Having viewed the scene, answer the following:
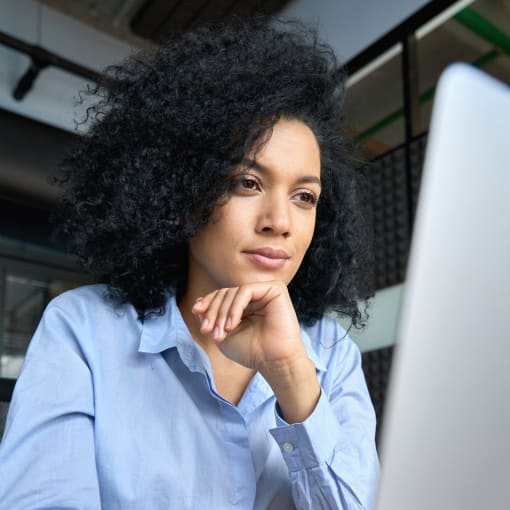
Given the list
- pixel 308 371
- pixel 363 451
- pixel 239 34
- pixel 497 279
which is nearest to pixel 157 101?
pixel 239 34

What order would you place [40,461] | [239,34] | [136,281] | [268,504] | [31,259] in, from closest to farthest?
[40,461], [268,504], [136,281], [239,34], [31,259]

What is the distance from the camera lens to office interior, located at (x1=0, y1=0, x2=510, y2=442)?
3049 millimetres

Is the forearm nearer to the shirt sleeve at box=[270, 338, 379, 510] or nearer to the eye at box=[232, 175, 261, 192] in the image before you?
the shirt sleeve at box=[270, 338, 379, 510]

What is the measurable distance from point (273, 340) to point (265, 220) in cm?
21

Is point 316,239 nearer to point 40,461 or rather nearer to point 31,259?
point 40,461

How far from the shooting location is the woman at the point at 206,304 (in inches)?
37.0

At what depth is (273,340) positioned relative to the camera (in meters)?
0.95

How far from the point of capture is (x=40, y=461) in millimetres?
889

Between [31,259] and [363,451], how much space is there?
3.34m

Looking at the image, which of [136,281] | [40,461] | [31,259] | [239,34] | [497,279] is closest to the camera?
[497,279]

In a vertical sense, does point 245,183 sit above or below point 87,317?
above

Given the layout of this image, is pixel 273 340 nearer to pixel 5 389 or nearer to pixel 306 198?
pixel 306 198

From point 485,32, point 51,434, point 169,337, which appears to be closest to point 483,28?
point 485,32

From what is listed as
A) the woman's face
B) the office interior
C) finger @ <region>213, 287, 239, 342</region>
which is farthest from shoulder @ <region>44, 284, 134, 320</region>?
the office interior
